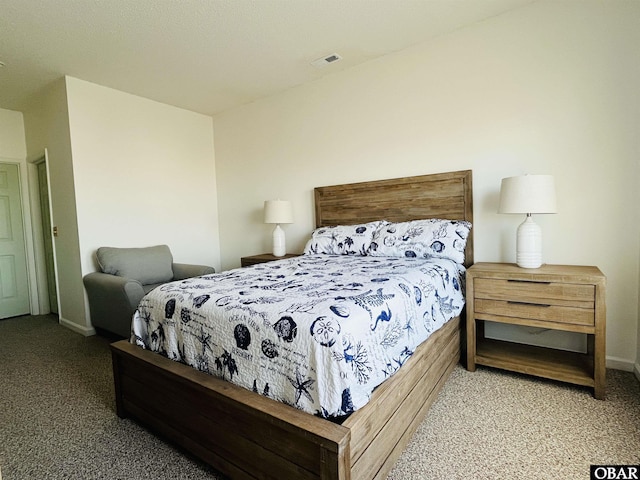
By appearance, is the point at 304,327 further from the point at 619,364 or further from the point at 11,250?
the point at 11,250


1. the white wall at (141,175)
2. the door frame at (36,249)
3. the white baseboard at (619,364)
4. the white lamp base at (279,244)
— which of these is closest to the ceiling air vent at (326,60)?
the white lamp base at (279,244)

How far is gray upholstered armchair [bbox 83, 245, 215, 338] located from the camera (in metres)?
2.71

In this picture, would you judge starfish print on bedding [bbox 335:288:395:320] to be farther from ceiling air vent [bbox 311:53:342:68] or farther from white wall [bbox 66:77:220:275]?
white wall [bbox 66:77:220:275]

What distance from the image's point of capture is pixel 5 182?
154 inches

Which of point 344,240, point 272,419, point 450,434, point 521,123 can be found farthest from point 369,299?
point 521,123

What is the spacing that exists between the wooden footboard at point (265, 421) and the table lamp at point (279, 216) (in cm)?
199

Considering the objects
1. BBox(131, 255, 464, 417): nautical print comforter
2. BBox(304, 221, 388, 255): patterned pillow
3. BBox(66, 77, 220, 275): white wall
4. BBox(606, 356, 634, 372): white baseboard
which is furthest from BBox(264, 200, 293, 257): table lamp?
BBox(606, 356, 634, 372): white baseboard

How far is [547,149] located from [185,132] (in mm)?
3952

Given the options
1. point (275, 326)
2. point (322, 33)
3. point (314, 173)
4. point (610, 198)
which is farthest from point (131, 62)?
point (610, 198)

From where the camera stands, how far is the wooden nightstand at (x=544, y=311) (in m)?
1.85

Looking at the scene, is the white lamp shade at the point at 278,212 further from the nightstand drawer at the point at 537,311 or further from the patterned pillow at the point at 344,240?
the nightstand drawer at the point at 537,311

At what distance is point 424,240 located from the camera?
2482 mm

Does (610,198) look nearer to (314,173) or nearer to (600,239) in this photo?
(600,239)

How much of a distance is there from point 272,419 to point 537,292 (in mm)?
1772
